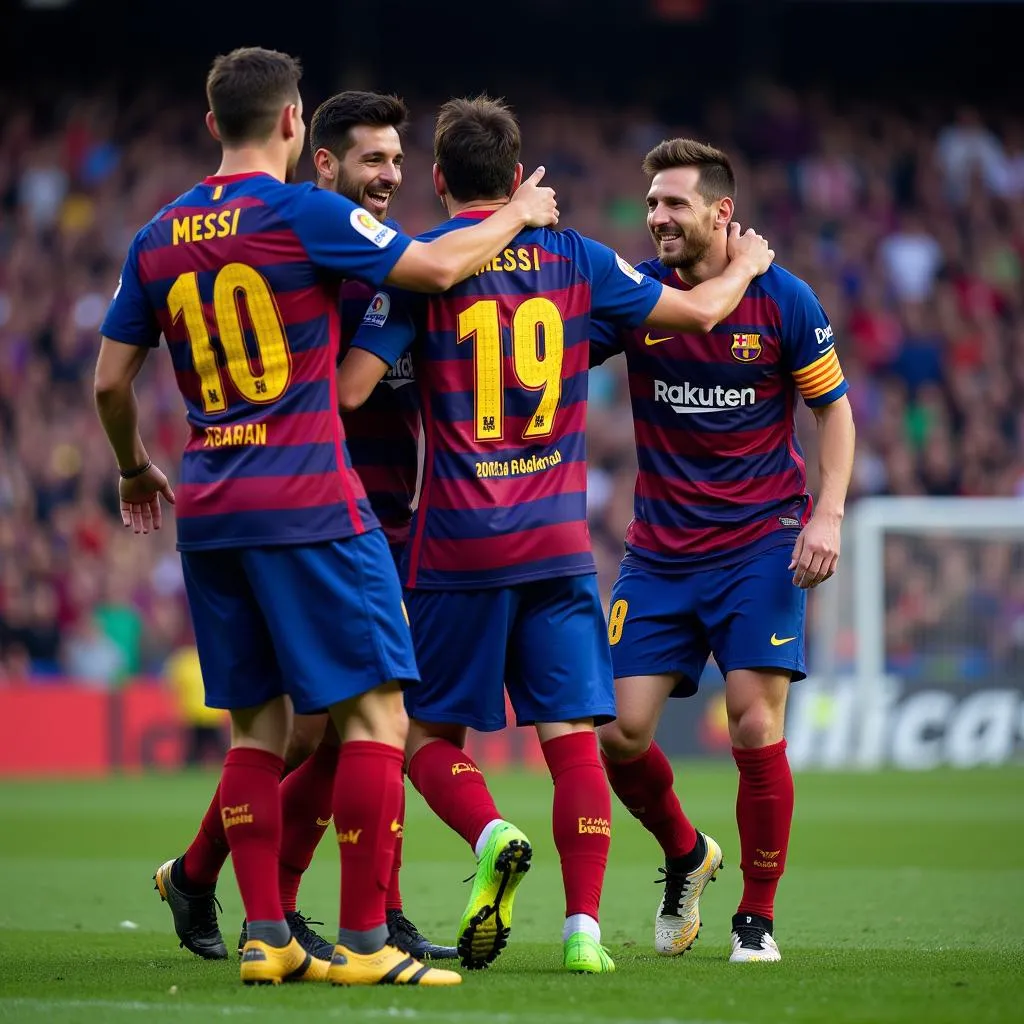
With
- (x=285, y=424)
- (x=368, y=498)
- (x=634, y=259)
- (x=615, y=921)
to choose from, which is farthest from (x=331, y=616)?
(x=634, y=259)

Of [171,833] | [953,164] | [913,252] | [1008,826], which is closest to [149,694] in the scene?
[171,833]

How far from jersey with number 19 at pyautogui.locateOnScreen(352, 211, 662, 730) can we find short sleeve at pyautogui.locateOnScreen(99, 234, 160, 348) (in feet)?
1.89

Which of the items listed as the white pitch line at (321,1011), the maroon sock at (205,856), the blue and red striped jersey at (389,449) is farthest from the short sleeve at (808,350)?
the white pitch line at (321,1011)

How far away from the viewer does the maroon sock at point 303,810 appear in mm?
5688

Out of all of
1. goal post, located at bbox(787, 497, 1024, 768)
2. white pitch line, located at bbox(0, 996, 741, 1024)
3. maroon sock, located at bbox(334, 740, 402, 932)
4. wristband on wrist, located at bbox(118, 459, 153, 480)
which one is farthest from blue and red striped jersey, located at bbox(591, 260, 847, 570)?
goal post, located at bbox(787, 497, 1024, 768)

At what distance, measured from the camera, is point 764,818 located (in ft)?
18.9

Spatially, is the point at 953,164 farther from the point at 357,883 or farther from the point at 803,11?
the point at 357,883

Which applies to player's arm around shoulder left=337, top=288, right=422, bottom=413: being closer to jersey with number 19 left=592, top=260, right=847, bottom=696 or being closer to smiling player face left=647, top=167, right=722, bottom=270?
jersey with number 19 left=592, top=260, right=847, bottom=696

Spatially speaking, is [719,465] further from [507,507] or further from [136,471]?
[136,471]

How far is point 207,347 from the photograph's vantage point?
15.6 ft

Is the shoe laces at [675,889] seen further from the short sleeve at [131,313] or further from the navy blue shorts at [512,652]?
the short sleeve at [131,313]

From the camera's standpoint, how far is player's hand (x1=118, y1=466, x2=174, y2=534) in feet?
17.7

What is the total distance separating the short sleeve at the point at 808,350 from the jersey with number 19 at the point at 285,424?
168 cm

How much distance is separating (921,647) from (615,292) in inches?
483
